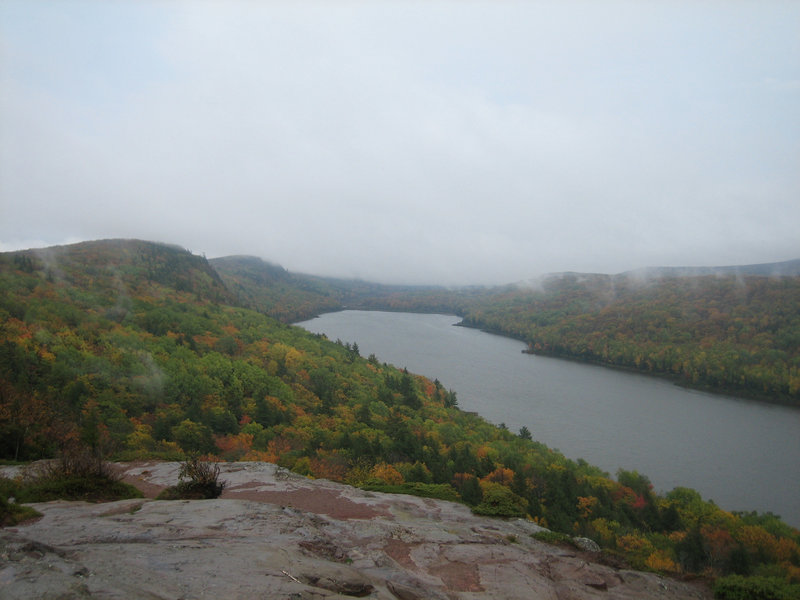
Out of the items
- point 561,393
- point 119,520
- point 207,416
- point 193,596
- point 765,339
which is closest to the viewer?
point 193,596

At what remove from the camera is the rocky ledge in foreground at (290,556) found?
6.48 m

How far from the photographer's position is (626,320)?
397 feet

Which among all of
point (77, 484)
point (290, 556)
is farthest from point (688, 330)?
point (77, 484)

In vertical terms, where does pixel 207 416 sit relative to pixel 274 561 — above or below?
below

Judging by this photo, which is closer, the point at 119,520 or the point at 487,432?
the point at 119,520

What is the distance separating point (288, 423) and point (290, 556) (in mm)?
39669

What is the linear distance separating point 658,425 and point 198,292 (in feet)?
326

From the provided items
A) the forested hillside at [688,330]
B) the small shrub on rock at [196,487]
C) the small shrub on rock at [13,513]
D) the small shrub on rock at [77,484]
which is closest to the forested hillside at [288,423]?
the small shrub on rock at [77,484]

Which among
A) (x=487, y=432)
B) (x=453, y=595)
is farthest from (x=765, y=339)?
(x=453, y=595)

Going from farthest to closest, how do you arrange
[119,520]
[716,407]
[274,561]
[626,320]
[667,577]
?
[626,320]
[716,407]
[667,577]
[119,520]
[274,561]

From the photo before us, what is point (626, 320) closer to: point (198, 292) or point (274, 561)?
point (198, 292)

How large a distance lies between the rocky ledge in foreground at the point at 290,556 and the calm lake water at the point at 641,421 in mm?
38212

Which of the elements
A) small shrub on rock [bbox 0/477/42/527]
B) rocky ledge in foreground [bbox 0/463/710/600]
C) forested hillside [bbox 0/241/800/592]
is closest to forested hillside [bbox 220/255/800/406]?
forested hillside [bbox 0/241/800/592]

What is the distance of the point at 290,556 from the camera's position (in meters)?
8.59
